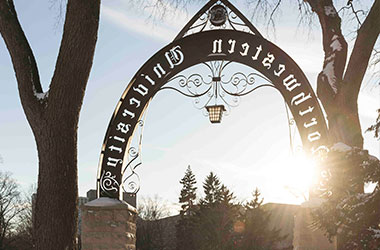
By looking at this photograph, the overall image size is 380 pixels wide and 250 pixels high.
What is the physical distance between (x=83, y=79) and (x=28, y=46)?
34.6 inches

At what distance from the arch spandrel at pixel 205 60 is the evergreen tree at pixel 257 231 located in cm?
2480

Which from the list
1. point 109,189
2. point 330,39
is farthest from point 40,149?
point 330,39

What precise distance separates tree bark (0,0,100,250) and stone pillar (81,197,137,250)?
1.64 meters

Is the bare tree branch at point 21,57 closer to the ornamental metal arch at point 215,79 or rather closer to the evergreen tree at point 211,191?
the ornamental metal arch at point 215,79

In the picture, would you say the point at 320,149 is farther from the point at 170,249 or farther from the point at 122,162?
the point at 170,249

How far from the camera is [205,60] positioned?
28.8 feet

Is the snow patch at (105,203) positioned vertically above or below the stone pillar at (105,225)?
above

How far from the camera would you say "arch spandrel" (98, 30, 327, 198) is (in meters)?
8.17

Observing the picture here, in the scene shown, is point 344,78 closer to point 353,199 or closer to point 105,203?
point 353,199

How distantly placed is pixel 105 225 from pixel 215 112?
2759 millimetres

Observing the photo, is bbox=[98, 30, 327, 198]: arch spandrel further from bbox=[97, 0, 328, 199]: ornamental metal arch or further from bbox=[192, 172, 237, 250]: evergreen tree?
bbox=[192, 172, 237, 250]: evergreen tree

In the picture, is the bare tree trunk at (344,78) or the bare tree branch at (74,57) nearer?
the bare tree branch at (74,57)

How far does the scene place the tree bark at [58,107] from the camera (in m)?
6.05

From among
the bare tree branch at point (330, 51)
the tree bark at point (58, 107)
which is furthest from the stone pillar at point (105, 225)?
the bare tree branch at point (330, 51)
